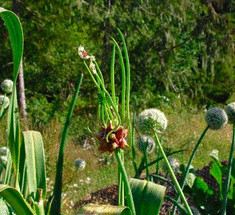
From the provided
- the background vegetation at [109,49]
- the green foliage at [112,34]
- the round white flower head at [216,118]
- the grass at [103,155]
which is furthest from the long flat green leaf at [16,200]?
the green foliage at [112,34]

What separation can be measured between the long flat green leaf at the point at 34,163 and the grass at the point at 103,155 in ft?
7.55

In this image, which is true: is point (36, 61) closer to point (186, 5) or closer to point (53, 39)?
point (53, 39)

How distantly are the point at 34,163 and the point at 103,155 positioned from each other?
19.5 ft

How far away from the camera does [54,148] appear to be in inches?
208

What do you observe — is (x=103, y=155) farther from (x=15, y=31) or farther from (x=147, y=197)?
(x=15, y=31)

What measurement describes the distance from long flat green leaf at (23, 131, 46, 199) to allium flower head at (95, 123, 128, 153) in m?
0.27

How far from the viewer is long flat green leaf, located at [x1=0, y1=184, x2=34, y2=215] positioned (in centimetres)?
81

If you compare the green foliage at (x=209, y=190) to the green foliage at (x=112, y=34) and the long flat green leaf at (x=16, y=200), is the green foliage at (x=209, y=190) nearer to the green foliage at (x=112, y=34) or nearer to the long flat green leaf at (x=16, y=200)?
the long flat green leaf at (x=16, y=200)

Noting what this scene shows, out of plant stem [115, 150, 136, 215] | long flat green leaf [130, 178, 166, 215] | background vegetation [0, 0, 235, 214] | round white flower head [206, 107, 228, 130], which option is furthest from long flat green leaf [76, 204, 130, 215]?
background vegetation [0, 0, 235, 214]

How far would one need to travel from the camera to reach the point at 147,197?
0.95 metres

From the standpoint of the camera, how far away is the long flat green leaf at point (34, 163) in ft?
3.33

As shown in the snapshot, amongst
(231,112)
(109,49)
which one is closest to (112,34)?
(109,49)

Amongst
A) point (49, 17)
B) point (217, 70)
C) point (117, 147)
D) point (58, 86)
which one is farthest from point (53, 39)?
point (117, 147)

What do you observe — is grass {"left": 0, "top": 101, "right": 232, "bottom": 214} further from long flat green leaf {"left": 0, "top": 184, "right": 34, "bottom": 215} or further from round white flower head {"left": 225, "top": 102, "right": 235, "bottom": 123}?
long flat green leaf {"left": 0, "top": 184, "right": 34, "bottom": 215}
